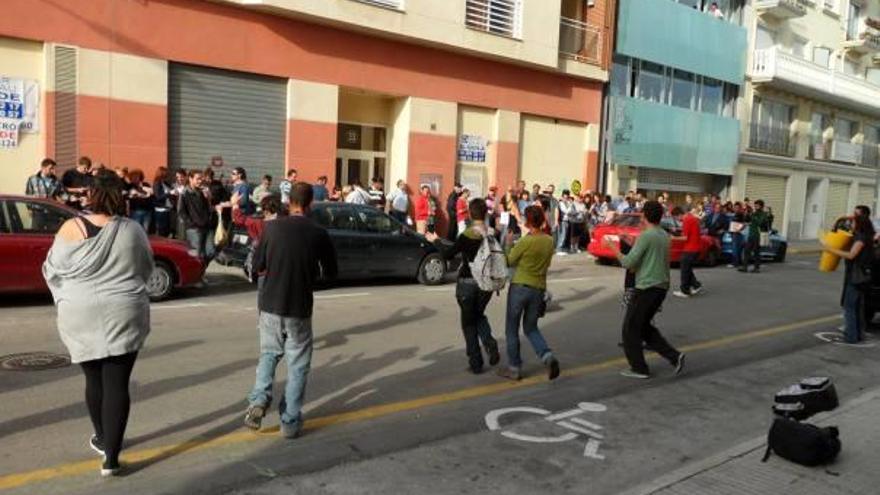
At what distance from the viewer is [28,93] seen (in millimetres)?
13922

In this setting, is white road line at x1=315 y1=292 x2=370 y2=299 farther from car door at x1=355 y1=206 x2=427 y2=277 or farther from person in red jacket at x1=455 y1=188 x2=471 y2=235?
person in red jacket at x1=455 y1=188 x2=471 y2=235

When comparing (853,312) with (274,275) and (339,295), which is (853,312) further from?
(274,275)

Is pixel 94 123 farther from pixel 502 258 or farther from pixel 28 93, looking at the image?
pixel 502 258

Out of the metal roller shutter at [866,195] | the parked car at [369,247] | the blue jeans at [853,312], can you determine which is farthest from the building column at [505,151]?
the metal roller shutter at [866,195]

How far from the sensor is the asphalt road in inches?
188

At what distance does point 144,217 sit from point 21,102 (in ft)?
9.48

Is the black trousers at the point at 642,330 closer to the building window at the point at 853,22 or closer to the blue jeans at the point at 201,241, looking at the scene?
the blue jeans at the point at 201,241

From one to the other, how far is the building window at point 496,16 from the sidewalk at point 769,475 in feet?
55.4

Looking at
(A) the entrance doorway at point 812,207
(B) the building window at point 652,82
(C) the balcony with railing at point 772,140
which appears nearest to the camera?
(B) the building window at point 652,82

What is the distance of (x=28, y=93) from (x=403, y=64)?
28.6ft

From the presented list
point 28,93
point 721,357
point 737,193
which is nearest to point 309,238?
point 721,357

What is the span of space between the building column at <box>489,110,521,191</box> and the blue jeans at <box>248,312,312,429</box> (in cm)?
1720

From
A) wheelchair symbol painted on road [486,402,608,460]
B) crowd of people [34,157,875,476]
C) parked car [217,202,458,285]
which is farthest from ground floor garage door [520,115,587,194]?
wheelchair symbol painted on road [486,402,608,460]

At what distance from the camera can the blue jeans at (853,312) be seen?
979 centimetres
